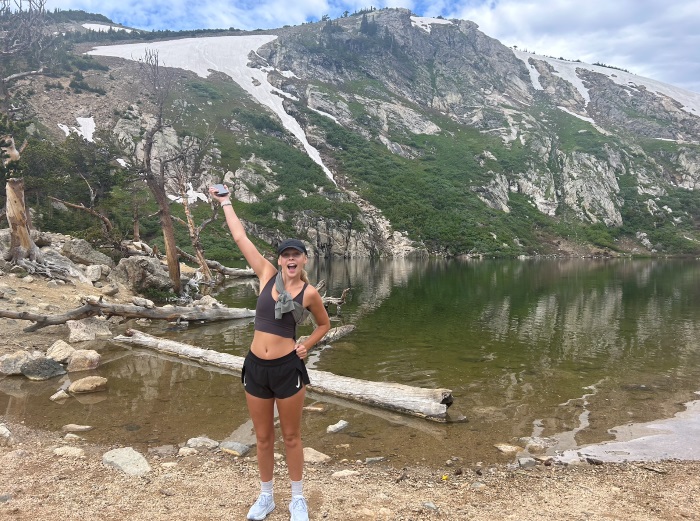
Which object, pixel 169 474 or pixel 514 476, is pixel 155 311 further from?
pixel 514 476

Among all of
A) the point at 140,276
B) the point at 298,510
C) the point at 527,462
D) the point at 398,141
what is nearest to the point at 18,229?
the point at 140,276

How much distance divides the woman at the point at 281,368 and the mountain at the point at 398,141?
3031 inches

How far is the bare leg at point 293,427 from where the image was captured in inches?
171

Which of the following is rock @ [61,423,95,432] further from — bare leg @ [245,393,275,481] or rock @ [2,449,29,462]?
bare leg @ [245,393,275,481]

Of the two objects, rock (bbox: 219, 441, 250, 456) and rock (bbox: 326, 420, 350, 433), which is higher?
rock (bbox: 219, 441, 250, 456)

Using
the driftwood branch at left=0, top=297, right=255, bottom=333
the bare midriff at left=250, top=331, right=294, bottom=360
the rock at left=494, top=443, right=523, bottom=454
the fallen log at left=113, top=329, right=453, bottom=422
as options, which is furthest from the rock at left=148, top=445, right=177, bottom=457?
the driftwood branch at left=0, top=297, right=255, bottom=333

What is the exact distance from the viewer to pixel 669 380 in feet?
39.1

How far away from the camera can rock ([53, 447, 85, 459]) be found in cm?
599

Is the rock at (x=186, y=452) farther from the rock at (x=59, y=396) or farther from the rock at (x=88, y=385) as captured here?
the rock at (x=88, y=385)

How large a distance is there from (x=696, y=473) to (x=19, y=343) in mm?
16368

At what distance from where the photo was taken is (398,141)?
Result: 444 ft

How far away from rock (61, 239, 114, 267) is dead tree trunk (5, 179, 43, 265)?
11.3 feet

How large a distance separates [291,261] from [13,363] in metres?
9.81

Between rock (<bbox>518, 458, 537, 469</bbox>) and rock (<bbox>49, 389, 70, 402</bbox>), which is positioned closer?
rock (<bbox>518, 458, 537, 469</bbox>)
